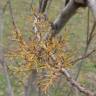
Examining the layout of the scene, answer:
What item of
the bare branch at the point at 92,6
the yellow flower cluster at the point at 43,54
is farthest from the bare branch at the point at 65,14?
the bare branch at the point at 92,6

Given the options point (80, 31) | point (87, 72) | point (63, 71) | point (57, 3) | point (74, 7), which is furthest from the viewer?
point (57, 3)

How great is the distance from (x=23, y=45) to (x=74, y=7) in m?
0.14

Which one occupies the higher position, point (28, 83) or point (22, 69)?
point (22, 69)

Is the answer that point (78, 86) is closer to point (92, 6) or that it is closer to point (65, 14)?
point (92, 6)

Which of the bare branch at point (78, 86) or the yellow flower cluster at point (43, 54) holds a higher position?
the yellow flower cluster at point (43, 54)

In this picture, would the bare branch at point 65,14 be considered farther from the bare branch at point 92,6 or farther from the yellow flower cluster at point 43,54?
the bare branch at point 92,6

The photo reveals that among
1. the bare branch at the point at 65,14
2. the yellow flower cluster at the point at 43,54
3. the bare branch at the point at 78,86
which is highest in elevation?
the bare branch at the point at 65,14

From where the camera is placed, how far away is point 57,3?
248 inches

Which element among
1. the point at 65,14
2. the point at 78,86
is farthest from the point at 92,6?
the point at 65,14

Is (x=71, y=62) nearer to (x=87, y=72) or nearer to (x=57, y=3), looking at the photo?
(x=87, y=72)

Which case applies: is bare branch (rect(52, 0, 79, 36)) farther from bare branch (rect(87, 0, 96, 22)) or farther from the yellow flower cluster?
bare branch (rect(87, 0, 96, 22))

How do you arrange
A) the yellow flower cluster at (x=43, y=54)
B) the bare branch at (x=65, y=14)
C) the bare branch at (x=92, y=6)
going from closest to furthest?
the bare branch at (x=92, y=6), the yellow flower cluster at (x=43, y=54), the bare branch at (x=65, y=14)

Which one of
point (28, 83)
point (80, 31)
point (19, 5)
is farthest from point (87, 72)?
point (28, 83)

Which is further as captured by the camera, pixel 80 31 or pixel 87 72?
pixel 80 31
